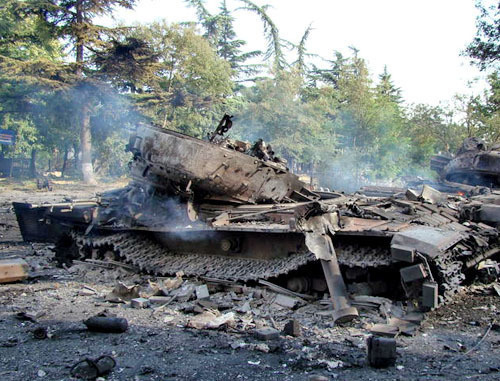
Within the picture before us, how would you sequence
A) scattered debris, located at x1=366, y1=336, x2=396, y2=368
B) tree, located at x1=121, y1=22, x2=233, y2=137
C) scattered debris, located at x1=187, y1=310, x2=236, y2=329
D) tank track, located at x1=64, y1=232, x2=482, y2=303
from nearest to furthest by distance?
scattered debris, located at x1=366, y1=336, x2=396, y2=368 < scattered debris, located at x1=187, y1=310, x2=236, y2=329 < tank track, located at x1=64, y1=232, x2=482, y2=303 < tree, located at x1=121, y1=22, x2=233, y2=137

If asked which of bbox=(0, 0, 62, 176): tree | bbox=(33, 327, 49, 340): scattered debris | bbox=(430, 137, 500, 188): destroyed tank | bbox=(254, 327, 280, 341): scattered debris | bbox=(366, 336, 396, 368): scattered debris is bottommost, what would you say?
bbox=(33, 327, 49, 340): scattered debris

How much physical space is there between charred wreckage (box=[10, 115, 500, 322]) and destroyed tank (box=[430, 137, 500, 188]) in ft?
9.86

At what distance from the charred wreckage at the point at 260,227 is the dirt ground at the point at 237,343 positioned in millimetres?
453

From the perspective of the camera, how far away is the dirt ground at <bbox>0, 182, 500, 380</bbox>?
14.2 feet

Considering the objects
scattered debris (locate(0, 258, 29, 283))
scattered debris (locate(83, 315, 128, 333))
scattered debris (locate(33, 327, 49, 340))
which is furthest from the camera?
scattered debris (locate(0, 258, 29, 283))

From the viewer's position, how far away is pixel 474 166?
12773 millimetres

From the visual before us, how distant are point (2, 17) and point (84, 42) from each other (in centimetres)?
700

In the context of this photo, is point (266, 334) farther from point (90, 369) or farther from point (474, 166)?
point (474, 166)

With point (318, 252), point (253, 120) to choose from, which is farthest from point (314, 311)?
point (253, 120)

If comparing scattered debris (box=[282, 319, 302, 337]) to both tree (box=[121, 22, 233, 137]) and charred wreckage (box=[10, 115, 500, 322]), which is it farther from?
tree (box=[121, 22, 233, 137])

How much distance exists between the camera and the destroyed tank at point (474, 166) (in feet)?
40.9

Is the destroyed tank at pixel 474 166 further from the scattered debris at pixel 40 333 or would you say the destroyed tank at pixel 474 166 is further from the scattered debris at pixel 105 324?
the scattered debris at pixel 40 333

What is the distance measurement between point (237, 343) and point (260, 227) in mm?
2488

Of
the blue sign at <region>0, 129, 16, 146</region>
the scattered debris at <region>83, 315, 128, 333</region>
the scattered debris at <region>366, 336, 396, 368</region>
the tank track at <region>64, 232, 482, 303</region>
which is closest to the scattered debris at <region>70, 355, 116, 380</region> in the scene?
the scattered debris at <region>83, 315, 128, 333</region>
